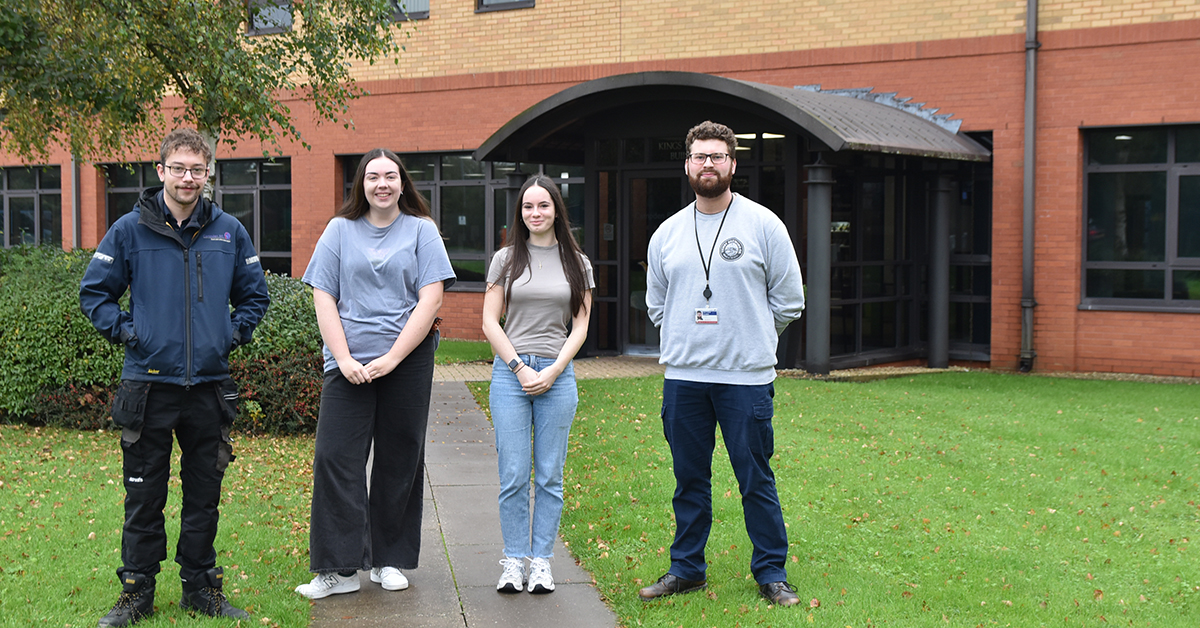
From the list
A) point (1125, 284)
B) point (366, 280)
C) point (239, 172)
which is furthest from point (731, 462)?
point (239, 172)

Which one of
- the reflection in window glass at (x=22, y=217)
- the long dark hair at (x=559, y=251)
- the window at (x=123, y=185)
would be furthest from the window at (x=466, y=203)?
the long dark hair at (x=559, y=251)

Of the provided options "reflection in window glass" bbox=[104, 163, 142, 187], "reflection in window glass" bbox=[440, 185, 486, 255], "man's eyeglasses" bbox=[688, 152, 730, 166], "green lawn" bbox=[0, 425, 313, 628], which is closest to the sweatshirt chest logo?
"man's eyeglasses" bbox=[688, 152, 730, 166]

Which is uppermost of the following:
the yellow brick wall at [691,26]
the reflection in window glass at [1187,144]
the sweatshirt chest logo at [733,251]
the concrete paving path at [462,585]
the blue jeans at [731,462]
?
the yellow brick wall at [691,26]

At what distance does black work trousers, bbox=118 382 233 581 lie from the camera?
4.34 m

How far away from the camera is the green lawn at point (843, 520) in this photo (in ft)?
15.6

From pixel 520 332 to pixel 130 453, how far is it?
1639mm

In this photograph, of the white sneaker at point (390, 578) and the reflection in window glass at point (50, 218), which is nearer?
the white sneaker at point (390, 578)

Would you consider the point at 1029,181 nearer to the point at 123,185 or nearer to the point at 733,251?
the point at 733,251

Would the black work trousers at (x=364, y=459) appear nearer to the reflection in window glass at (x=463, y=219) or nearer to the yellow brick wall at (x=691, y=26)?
the yellow brick wall at (x=691, y=26)

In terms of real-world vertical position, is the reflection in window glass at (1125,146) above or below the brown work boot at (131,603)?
above

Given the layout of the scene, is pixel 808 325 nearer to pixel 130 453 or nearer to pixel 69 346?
pixel 69 346

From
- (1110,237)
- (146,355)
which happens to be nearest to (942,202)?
(1110,237)

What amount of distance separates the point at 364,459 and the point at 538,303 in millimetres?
1003

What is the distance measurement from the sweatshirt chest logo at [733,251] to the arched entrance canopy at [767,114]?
6903 millimetres
